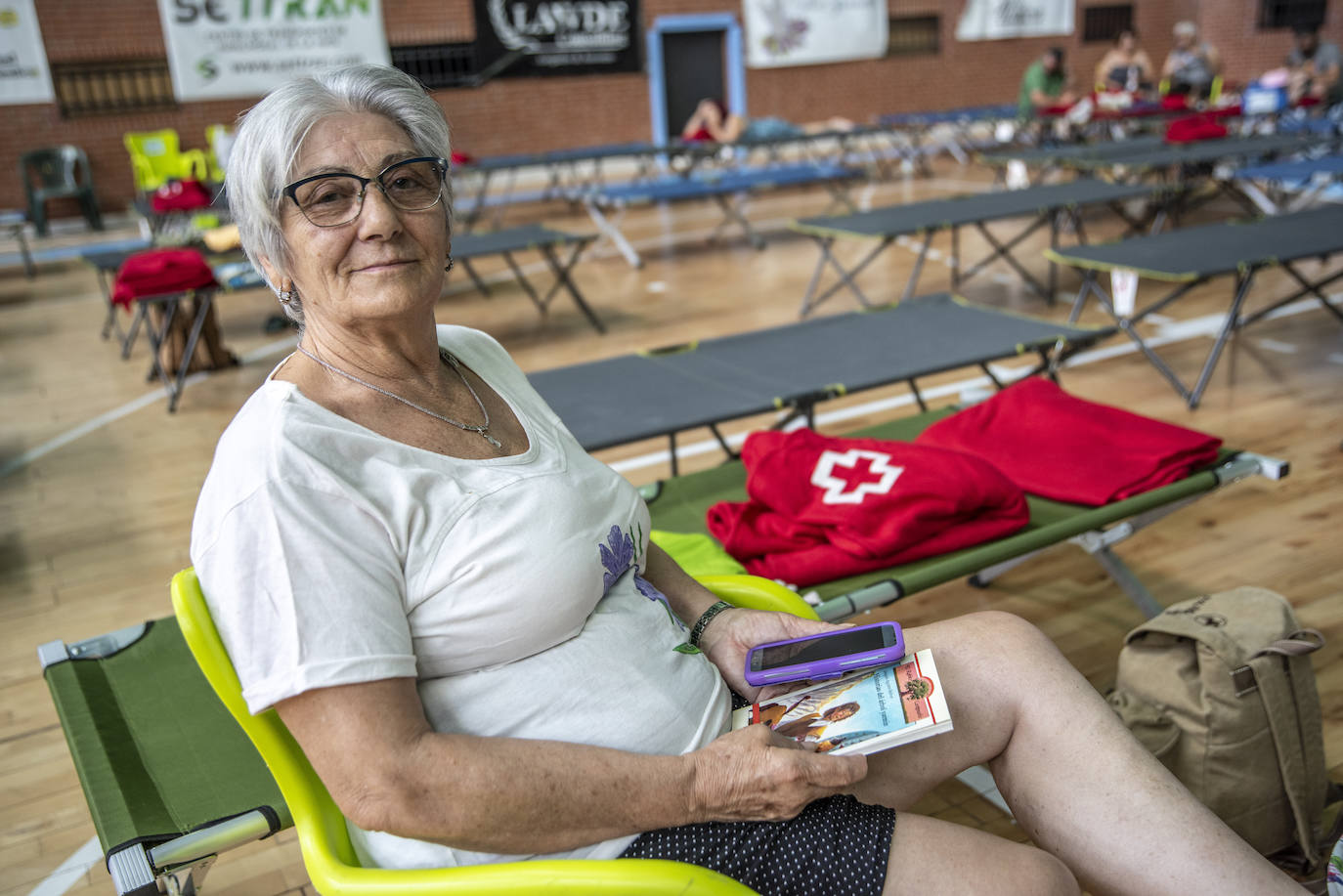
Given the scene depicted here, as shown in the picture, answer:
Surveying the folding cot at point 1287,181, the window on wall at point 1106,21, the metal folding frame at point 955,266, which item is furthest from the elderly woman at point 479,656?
the window on wall at point 1106,21

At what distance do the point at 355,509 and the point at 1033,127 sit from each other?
12.0 metres

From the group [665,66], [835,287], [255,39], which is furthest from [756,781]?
[665,66]

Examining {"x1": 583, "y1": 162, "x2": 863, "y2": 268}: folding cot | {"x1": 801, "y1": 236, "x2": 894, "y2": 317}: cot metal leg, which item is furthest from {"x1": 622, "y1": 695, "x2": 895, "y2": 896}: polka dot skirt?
{"x1": 583, "y1": 162, "x2": 863, "y2": 268}: folding cot

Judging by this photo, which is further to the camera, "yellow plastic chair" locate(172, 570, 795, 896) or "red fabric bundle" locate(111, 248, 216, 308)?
"red fabric bundle" locate(111, 248, 216, 308)

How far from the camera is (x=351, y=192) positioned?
4.04ft

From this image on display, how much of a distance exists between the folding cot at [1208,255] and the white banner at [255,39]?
364 inches

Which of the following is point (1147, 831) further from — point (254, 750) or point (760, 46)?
point (760, 46)

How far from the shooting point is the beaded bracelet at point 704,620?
1.48 m

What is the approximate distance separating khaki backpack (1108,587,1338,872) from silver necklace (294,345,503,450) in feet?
4.04

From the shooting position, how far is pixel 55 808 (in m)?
2.12

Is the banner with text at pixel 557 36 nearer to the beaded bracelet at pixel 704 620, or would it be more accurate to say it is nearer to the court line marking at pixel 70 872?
the court line marking at pixel 70 872

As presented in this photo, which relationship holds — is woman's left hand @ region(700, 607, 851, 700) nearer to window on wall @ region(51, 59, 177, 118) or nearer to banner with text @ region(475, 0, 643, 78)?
window on wall @ region(51, 59, 177, 118)

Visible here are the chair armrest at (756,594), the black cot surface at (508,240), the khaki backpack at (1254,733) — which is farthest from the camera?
the black cot surface at (508,240)

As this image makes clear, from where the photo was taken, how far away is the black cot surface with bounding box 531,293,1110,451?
265 cm
